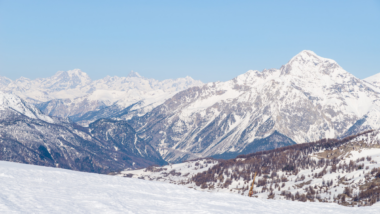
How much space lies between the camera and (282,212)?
50500mm

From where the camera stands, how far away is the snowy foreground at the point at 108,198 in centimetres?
4306

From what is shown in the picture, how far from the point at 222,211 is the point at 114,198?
48.0 ft

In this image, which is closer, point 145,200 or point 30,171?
point 145,200

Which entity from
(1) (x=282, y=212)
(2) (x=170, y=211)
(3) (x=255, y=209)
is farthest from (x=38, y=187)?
(1) (x=282, y=212)

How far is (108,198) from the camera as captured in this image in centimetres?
4862

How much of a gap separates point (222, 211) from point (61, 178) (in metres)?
27.4

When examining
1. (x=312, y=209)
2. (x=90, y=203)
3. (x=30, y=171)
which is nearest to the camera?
(x=90, y=203)

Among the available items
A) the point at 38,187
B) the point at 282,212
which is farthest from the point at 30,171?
the point at 282,212

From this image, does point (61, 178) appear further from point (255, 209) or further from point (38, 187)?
point (255, 209)

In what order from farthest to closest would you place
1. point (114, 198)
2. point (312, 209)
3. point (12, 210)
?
point (312, 209) < point (114, 198) < point (12, 210)

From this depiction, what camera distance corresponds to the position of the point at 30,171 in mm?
58562

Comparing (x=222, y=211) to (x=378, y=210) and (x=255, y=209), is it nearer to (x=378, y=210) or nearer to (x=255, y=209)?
(x=255, y=209)

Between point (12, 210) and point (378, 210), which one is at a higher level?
point (378, 210)

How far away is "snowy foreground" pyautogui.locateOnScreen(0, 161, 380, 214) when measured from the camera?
43062 millimetres
